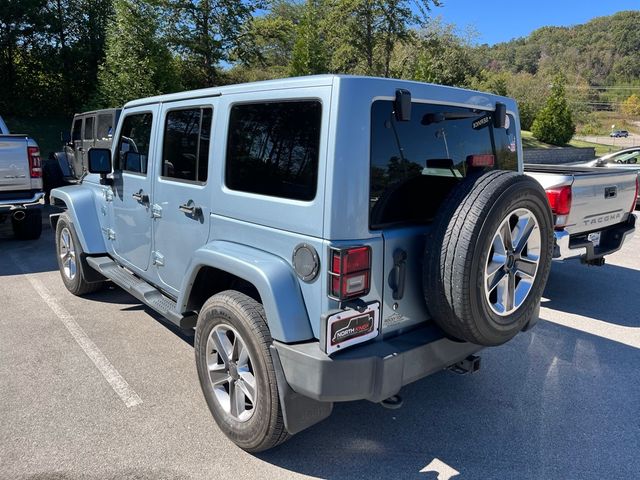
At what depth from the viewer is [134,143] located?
13.3ft

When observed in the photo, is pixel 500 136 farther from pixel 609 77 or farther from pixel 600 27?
pixel 600 27

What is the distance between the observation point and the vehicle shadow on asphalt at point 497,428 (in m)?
2.67

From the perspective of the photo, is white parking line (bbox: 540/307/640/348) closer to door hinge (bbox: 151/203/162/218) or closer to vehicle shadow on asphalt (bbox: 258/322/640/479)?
vehicle shadow on asphalt (bbox: 258/322/640/479)

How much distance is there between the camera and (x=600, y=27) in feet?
392

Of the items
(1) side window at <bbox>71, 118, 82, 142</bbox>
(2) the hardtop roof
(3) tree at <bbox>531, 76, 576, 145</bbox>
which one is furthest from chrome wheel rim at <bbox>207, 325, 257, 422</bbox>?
(3) tree at <bbox>531, 76, 576, 145</bbox>

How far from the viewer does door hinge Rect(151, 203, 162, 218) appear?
141 inches

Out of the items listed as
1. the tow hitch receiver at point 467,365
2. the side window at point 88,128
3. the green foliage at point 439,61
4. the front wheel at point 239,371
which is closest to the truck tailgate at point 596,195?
the tow hitch receiver at point 467,365

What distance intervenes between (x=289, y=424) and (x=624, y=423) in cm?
228

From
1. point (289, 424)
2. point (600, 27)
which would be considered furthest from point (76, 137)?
point (600, 27)

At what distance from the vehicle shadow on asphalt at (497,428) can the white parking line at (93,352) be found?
122 centimetres

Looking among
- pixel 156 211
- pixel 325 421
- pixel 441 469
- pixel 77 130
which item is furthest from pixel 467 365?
pixel 77 130

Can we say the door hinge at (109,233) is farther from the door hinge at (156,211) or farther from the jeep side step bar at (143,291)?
the door hinge at (156,211)

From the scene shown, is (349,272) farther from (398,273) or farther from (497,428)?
(497,428)

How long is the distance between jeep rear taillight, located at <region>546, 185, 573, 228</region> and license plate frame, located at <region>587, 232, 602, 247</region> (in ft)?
2.00
